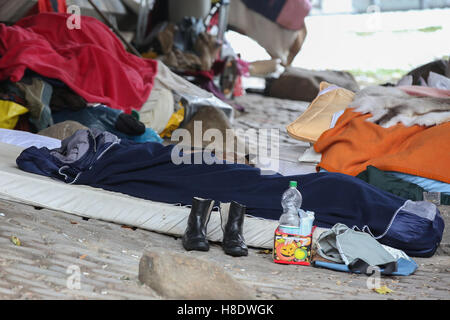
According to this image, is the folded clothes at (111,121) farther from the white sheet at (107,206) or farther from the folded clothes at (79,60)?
the white sheet at (107,206)

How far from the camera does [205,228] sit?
10.9ft

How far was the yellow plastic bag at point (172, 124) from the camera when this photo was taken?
664cm

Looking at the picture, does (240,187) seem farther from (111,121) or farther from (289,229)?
(111,121)

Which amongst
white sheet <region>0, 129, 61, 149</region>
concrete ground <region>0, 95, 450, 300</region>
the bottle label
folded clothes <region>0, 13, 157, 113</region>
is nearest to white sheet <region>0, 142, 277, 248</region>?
concrete ground <region>0, 95, 450, 300</region>

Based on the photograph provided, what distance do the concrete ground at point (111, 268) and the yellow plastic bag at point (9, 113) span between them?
2177 mm

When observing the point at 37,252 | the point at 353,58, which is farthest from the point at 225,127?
the point at 353,58

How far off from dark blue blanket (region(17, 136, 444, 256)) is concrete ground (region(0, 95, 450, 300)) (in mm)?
232

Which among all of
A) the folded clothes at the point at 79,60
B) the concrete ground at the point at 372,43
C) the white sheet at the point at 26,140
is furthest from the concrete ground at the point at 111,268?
the concrete ground at the point at 372,43

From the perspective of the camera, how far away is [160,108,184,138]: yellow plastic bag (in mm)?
6641

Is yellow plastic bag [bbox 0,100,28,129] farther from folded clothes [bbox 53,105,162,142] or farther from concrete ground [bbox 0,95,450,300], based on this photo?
concrete ground [bbox 0,95,450,300]

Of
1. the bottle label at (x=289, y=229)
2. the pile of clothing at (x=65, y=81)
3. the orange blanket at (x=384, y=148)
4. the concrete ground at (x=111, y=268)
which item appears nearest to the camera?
the concrete ground at (x=111, y=268)

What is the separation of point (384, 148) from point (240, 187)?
59.6 inches
